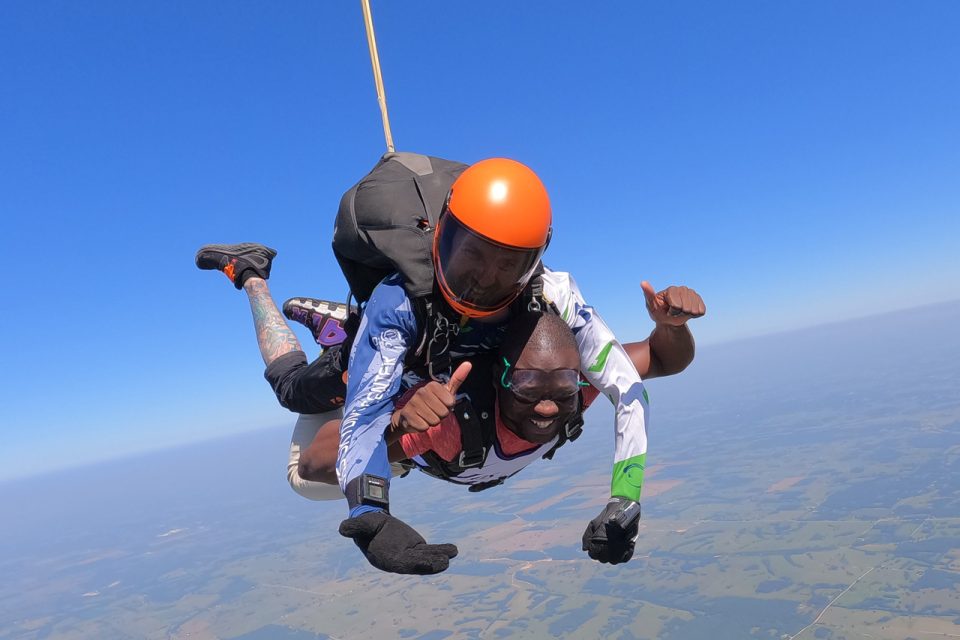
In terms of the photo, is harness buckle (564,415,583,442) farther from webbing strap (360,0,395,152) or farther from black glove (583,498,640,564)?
webbing strap (360,0,395,152)

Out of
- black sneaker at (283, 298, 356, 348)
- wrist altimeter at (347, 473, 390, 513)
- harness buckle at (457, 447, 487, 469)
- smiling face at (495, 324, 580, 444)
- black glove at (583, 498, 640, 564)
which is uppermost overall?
black sneaker at (283, 298, 356, 348)

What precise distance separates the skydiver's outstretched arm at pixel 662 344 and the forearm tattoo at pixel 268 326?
2.06 m

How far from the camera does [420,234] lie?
2.48m

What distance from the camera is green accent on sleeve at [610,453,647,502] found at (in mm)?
2357

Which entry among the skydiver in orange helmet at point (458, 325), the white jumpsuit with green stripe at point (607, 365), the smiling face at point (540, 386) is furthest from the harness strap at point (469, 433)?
the white jumpsuit with green stripe at point (607, 365)

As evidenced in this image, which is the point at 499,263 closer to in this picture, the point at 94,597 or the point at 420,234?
the point at 420,234

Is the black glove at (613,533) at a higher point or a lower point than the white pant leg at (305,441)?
lower

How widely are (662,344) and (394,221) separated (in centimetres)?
155

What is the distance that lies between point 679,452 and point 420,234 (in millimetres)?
171110

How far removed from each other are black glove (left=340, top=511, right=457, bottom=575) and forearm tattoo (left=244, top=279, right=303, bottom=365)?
86.4 inches

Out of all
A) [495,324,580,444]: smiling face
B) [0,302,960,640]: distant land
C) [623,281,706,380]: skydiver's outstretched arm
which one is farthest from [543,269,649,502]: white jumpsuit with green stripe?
[0,302,960,640]: distant land

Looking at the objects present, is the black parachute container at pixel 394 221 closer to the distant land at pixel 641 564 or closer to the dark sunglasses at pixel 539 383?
the dark sunglasses at pixel 539 383

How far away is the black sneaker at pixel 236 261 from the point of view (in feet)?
13.7

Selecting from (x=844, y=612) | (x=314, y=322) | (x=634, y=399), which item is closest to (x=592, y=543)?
(x=634, y=399)
